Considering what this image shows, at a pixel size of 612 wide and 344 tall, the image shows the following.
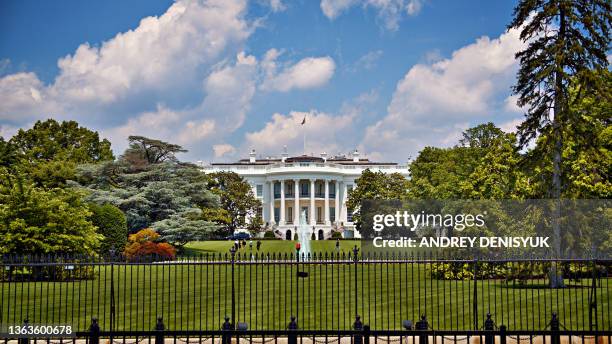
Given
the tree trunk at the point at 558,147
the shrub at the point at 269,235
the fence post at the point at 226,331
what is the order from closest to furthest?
1. the fence post at the point at 226,331
2. the tree trunk at the point at 558,147
3. the shrub at the point at 269,235

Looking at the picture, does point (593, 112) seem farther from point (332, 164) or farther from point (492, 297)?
point (332, 164)

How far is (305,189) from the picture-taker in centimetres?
8619

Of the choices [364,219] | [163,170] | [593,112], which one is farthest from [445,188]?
[364,219]

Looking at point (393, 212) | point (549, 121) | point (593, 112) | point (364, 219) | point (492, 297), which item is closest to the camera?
point (492, 297)

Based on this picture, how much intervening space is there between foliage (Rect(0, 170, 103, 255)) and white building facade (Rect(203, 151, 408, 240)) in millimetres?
54614

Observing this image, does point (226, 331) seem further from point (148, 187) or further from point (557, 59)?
point (148, 187)

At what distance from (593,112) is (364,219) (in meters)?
40.9

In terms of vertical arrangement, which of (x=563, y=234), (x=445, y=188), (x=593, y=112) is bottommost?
(x=563, y=234)

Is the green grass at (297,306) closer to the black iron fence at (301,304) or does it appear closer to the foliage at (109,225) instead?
the black iron fence at (301,304)

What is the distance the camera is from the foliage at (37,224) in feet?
76.0

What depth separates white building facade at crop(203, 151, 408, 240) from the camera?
267ft

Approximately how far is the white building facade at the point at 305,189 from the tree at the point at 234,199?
11.1 metres

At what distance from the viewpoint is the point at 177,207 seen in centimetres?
4106

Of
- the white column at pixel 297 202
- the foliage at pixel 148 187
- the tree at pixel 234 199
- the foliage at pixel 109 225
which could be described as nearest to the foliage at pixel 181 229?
the foliage at pixel 148 187
